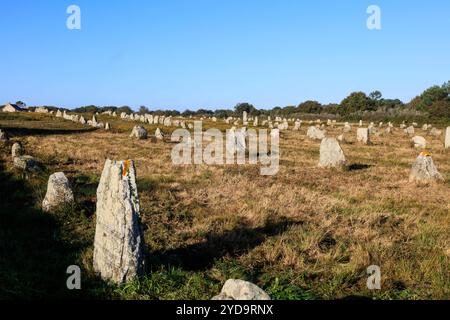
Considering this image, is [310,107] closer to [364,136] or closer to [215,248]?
[364,136]

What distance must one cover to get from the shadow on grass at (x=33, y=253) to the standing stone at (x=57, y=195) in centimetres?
29

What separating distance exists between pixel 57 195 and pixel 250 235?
487 centimetres

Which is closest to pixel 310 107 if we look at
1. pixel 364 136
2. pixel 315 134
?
pixel 315 134

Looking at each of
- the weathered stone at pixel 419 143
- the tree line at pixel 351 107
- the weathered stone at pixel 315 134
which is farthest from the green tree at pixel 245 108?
the weathered stone at pixel 419 143

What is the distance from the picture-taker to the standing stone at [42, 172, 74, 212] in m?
10.5

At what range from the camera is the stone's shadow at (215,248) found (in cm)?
738

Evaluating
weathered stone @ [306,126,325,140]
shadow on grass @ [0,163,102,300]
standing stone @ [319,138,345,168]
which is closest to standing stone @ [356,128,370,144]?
weathered stone @ [306,126,325,140]

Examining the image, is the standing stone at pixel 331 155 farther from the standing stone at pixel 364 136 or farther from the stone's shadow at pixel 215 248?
the standing stone at pixel 364 136

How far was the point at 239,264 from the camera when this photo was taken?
7.33 metres

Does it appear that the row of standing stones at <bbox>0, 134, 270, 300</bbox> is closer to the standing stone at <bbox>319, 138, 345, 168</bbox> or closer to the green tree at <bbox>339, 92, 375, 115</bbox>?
the standing stone at <bbox>319, 138, 345, 168</bbox>

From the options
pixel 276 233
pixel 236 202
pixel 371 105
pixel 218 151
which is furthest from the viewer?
pixel 371 105
